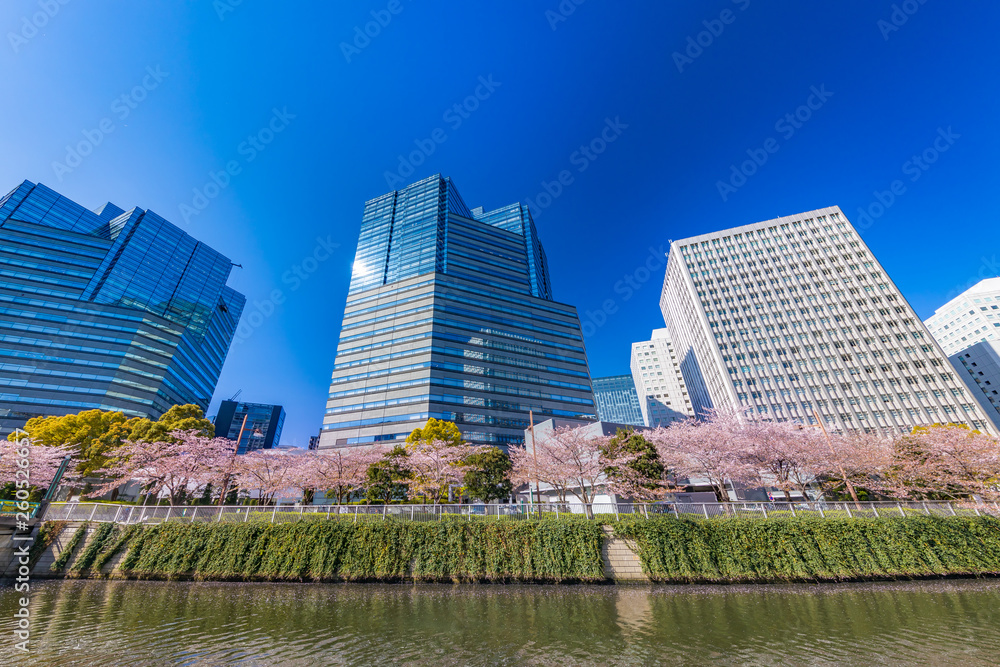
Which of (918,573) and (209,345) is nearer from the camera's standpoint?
(918,573)

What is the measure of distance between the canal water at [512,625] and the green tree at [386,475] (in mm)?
13997

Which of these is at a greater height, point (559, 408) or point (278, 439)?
point (278, 439)

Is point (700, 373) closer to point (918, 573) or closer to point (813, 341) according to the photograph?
point (813, 341)

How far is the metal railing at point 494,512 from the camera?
20.2 m

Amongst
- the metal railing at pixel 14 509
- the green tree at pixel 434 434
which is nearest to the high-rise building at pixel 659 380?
the green tree at pixel 434 434

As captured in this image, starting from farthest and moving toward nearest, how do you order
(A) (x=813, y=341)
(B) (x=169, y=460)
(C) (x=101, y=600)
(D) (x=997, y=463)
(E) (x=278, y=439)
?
1. (E) (x=278, y=439)
2. (A) (x=813, y=341)
3. (B) (x=169, y=460)
4. (D) (x=997, y=463)
5. (C) (x=101, y=600)

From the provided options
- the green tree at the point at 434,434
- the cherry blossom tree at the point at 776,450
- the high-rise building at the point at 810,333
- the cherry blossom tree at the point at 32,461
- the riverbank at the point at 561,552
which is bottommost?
the riverbank at the point at 561,552

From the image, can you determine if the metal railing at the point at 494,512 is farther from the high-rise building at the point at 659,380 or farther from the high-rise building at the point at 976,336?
the high-rise building at the point at 659,380

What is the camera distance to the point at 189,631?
1105 centimetres

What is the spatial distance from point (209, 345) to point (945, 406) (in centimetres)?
18025

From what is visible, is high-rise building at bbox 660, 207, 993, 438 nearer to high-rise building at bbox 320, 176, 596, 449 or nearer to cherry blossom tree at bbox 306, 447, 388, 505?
high-rise building at bbox 320, 176, 596, 449

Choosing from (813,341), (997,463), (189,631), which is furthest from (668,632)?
(813,341)

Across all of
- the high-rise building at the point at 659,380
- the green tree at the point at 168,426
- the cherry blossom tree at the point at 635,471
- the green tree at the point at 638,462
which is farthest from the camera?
the high-rise building at the point at 659,380

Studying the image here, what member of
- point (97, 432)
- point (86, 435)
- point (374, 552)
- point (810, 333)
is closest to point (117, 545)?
point (374, 552)
